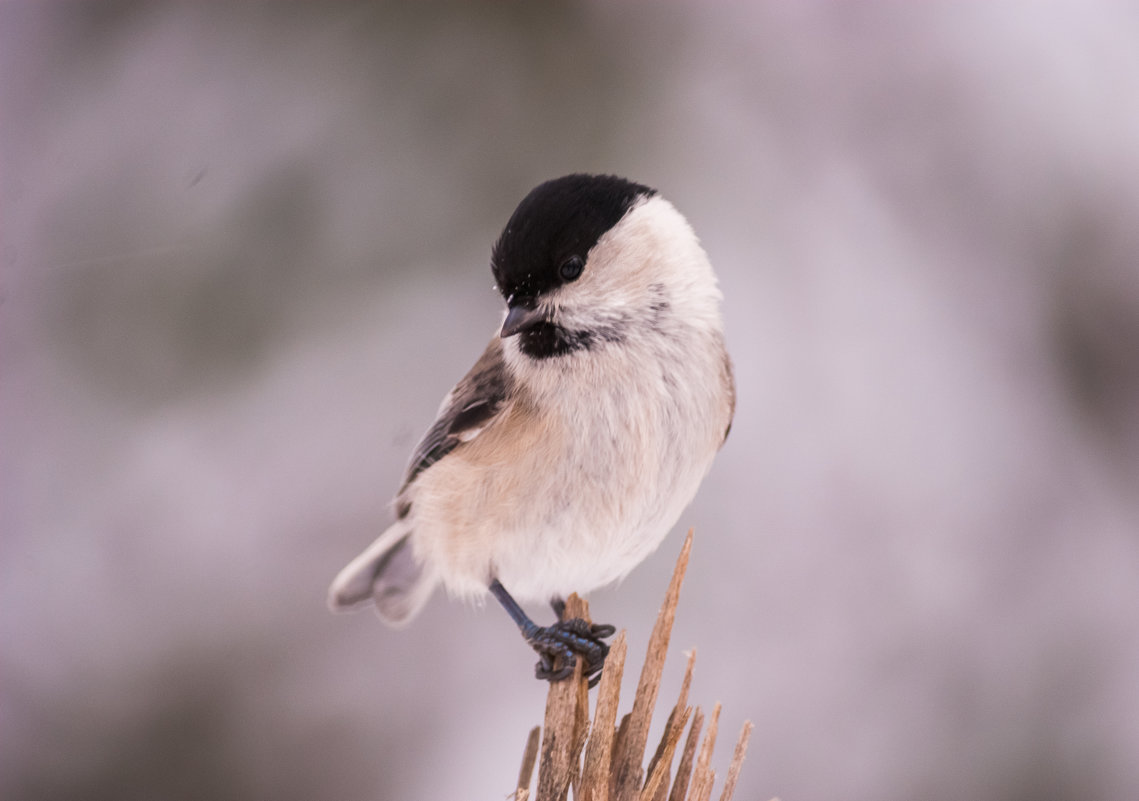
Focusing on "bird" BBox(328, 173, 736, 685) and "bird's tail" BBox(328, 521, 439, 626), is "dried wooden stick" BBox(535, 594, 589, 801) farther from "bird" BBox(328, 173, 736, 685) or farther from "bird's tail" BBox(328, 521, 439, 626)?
"bird's tail" BBox(328, 521, 439, 626)

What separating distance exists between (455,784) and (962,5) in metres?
1.97

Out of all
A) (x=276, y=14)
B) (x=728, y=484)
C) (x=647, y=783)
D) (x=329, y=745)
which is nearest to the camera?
(x=647, y=783)

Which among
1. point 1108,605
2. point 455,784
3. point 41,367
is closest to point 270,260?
point 41,367

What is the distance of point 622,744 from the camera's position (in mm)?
1077

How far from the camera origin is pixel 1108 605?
1857 mm

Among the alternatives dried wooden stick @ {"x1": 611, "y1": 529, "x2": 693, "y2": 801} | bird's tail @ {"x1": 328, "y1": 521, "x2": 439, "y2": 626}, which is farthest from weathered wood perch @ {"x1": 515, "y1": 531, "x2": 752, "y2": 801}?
bird's tail @ {"x1": 328, "y1": 521, "x2": 439, "y2": 626}

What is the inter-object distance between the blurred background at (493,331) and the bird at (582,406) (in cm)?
41

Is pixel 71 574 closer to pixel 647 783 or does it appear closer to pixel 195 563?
pixel 195 563

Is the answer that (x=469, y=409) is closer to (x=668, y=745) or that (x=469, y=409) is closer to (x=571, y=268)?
(x=571, y=268)

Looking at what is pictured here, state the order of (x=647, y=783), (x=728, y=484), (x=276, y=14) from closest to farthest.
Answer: (x=647, y=783) → (x=276, y=14) → (x=728, y=484)

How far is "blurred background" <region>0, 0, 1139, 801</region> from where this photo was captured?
165 centimetres

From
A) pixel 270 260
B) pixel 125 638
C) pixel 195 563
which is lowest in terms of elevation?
pixel 125 638

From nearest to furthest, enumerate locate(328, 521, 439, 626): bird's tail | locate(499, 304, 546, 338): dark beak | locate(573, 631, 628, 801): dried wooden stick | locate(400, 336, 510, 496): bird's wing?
locate(573, 631, 628, 801): dried wooden stick
locate(499, 304, 546, 338): dark beak
locate(400, 336, 510, 496): bird's wing
locate(328, 521, 439, 626): bird's tail

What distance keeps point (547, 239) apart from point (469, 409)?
1.00 feet
